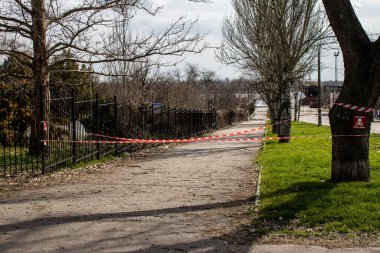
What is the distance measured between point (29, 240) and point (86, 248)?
0.84m

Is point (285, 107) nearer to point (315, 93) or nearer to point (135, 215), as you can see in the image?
point (135, 215)

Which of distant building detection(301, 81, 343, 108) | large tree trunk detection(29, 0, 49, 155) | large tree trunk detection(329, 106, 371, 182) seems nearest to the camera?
large tree trunk detection(329, 106, 371, 182)

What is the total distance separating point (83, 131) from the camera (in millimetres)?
14797

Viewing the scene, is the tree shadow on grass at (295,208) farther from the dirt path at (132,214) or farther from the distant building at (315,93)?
the distant building at (315,93)

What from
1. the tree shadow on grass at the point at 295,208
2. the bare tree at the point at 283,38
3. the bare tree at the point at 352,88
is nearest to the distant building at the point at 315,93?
the bare tree at the point at 283,38

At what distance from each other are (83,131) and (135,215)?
8148mm

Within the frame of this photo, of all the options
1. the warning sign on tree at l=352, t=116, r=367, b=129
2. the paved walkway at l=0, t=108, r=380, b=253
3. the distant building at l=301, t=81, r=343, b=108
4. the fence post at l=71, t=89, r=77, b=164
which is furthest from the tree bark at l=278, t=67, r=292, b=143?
the distant building at l=301, t=81, r=343, b=108

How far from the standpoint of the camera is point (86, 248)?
213 inches

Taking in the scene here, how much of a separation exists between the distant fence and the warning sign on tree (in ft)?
22.2

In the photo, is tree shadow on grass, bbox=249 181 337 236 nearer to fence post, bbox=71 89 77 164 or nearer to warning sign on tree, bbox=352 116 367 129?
warning sign on tree, bbox=352 116 367 129

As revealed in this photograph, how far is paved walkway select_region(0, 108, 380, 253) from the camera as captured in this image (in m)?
5.55

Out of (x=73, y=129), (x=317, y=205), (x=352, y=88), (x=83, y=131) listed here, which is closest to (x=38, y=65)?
(x=73, y=129)

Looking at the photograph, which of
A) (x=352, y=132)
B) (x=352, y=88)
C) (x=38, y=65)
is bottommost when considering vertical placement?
(x=352, y=132)

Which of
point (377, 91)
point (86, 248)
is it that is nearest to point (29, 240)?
point (86, 248)
